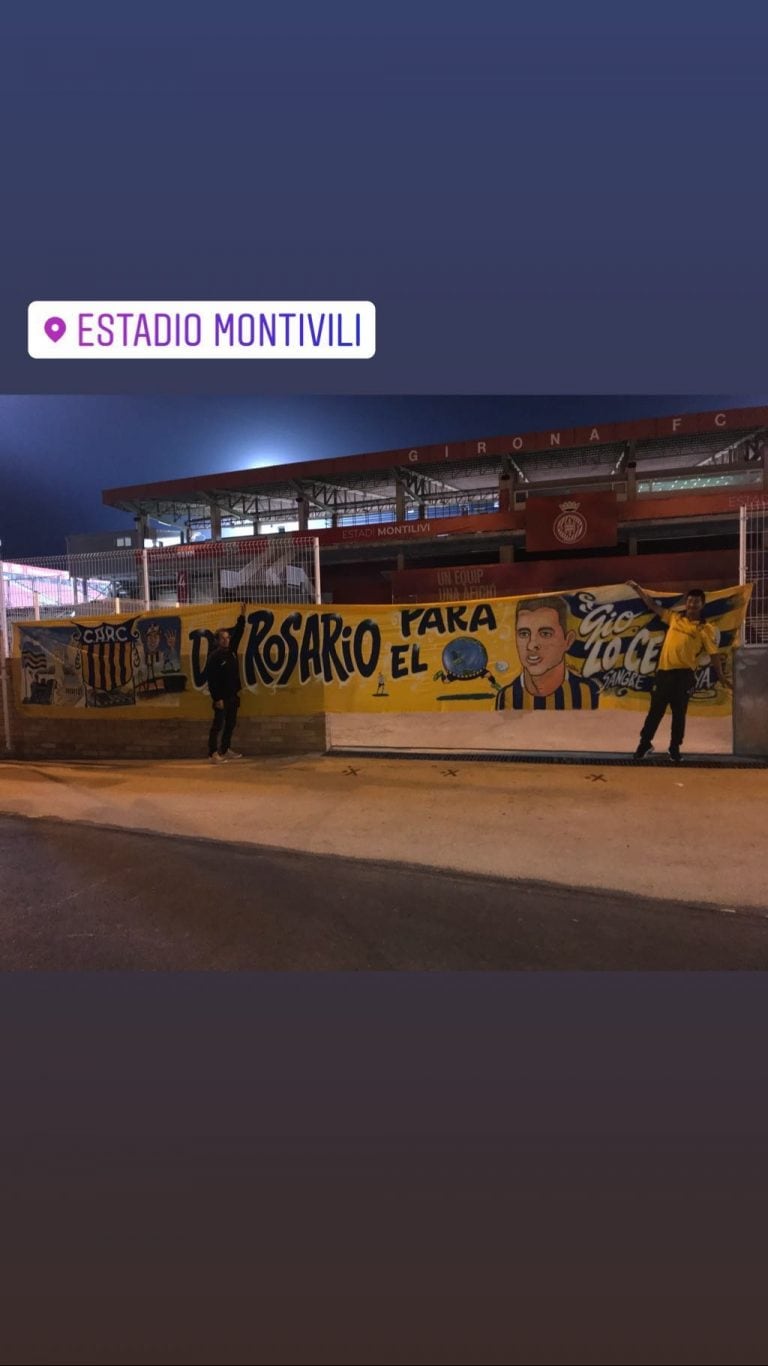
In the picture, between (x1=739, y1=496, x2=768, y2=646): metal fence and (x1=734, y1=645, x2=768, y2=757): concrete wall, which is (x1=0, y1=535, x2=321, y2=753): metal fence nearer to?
(x1=739, y1=496, x2=768, y2=646): metal fence

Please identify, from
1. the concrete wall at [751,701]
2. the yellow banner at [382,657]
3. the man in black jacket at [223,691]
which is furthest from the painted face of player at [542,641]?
the man in black jacket at [223,691]

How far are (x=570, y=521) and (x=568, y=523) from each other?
92 mm

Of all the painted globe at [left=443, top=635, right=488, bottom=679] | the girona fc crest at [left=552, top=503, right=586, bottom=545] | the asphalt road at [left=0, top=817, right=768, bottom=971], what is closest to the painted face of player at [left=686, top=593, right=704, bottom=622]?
the painted globe at [left=443, top=635, right=488, bottom=679]

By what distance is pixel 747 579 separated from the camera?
27.1ft

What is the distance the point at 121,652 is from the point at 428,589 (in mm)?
13126

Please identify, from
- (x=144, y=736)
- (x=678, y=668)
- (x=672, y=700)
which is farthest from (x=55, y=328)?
(x=672, y=700)

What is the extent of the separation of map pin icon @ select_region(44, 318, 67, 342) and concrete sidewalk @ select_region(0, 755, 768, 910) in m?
4.25

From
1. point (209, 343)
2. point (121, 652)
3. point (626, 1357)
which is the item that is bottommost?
point (626, 1357)

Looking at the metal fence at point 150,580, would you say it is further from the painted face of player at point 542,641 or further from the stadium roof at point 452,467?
the stadium roof at point 452,467

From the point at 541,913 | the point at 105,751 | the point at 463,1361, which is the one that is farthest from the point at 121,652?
the point at 463,1361

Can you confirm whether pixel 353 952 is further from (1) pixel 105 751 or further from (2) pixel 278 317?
(1) pixel 105 751

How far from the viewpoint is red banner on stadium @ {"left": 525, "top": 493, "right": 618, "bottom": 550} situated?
2275cm

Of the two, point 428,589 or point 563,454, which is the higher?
point 563,454

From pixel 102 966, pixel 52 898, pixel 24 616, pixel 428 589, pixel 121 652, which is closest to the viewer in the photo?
pixel 102 966
